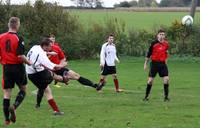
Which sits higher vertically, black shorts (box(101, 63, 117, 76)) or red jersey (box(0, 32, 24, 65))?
red jersey (box(0, 32, 24, 65))

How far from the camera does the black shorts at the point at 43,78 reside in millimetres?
13984

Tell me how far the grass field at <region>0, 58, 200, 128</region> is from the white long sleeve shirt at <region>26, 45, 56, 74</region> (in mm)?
1144

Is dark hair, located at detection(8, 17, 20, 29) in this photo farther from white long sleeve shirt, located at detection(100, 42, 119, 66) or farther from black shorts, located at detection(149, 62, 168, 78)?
white long sleeve shirt, located at detection(100, 42, 119, 66)

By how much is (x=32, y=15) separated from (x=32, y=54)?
2715 centimetres

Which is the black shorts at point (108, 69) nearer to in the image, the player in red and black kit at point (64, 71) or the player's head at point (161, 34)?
the player in red and black kit at point (64, 71)

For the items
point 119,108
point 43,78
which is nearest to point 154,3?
point 119,108

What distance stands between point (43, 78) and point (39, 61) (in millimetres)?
526

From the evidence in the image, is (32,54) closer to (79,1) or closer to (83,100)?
(83,100)

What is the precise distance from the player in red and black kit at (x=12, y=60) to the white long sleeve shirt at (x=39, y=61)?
95 centimetres

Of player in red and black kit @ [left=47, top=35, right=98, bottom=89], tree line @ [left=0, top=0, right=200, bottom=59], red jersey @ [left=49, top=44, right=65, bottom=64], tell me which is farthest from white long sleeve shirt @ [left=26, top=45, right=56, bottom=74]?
tree line @ [left=0, top=0, right=200, bottom=59]

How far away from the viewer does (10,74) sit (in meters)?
12.6

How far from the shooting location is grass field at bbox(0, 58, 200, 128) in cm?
1280

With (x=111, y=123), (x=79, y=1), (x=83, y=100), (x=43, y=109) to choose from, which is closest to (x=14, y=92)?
(x=83, y=100)

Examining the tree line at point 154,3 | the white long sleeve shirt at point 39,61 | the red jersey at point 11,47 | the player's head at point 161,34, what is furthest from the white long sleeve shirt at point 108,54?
the tree line at point 154,3
